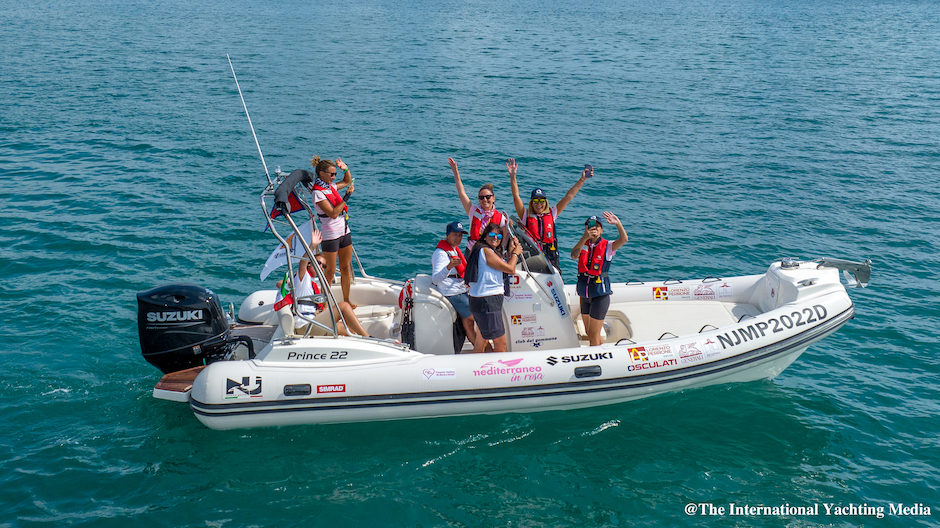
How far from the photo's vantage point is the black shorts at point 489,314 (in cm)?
635

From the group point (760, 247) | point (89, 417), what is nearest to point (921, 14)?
point (760, 247)

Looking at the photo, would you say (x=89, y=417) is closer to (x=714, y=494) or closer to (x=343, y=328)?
(x=343, y=328)

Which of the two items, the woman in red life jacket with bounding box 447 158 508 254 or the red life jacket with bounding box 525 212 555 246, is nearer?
the woman in red life jacket with bounding box 447 158 508 254

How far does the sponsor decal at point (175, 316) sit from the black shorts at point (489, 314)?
8.09 ft

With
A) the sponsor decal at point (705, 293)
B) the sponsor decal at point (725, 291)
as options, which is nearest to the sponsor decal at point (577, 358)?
the sponsor decal at point (705, 293)

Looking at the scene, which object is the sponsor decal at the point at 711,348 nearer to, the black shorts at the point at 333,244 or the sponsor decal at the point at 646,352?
the sponsor decal at the point at 646,352

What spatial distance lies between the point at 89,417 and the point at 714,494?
5.63m

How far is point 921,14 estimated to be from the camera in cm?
4122

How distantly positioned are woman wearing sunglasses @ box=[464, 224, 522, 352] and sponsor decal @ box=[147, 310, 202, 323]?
2.44 m

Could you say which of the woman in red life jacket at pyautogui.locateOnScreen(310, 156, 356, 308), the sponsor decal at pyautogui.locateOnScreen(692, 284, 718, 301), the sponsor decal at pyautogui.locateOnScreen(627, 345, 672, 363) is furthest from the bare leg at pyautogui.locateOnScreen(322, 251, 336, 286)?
the sponsor decal at pyautogui.locateOnScreen(692, 284, 718, 301)

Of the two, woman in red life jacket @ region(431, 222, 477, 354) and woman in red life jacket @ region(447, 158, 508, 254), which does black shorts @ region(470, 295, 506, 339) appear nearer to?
woman in red life jacket @ region(431, 222, 477, 354)

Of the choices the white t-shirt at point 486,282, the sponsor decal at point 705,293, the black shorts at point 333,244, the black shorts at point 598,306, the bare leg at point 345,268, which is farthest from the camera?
the sponsor decal at point 705,293

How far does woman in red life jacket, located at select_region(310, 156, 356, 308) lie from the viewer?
22.3ft

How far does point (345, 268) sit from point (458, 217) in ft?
16.9
